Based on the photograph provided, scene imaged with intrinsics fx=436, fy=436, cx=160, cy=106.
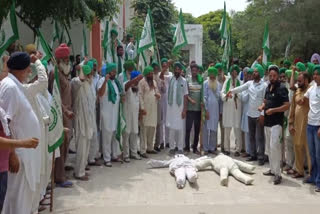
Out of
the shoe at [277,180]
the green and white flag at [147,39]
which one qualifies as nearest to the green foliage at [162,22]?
the green and white flag at [147,39]

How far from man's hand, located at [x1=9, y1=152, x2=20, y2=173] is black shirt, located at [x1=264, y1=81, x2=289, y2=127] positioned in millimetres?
4797

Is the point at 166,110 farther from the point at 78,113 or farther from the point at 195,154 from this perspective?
the point at 78,113

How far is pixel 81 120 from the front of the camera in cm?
763

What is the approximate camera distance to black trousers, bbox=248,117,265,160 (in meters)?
8.93

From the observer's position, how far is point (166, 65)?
10.3 m

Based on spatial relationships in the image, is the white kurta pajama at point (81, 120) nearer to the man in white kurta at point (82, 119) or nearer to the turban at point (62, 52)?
the man in white kurta at point (82, 119)

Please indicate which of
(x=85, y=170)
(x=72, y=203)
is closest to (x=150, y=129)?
(x=85, y=170)

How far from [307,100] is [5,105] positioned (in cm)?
528

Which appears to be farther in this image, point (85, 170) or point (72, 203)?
point (85, 170)

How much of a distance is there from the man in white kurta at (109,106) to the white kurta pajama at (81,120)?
0.80m

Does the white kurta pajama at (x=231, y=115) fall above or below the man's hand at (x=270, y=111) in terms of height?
below

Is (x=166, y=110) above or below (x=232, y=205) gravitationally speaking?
above

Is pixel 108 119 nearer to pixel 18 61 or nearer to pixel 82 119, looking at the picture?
pixel 82 119

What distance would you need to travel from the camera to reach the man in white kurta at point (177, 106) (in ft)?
32.1
